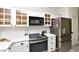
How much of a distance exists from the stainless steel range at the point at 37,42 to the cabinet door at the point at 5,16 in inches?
12.8

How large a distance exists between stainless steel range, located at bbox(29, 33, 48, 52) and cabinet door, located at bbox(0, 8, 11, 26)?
0.33 metres

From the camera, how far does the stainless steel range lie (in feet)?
3.33

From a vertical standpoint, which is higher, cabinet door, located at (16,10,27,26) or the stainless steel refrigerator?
cabinet door, located at (16,10,27,26)

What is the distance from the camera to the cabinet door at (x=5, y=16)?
40.5 inches

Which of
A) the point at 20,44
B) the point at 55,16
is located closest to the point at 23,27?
the point at 20,44

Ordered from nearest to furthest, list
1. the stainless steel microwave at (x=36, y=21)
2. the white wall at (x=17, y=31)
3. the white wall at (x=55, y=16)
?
the white wall at (x=55, y=16) < the white wall at (x=17, y=31) < the stainless steel microwave at (x=36, y=21)

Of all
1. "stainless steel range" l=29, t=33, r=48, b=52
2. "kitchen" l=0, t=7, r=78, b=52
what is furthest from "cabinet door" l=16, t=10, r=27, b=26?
"stainless steel range" l=29, t=33, r=48, b=52

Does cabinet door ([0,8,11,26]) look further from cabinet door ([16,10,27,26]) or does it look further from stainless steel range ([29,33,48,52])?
stainless steel range ([29,33,48,52])

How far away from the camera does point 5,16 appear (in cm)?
109

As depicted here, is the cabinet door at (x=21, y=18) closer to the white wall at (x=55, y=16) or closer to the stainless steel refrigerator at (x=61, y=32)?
the white wall at (x=55, y=16)

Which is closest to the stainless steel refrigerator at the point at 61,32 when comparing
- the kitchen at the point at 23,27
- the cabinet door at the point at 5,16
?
the kitchen at the point at 23,27

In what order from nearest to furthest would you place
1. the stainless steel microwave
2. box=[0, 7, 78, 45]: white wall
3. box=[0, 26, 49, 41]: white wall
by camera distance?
box=[0, 7, 78, 45]: white wall < box=[0, 26, 49, 41]: white wall < the stainless steel microwave
